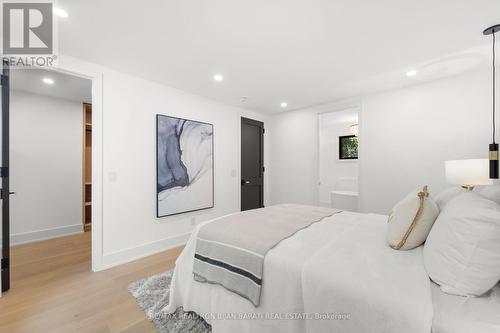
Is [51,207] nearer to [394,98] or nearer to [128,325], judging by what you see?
[128,325]

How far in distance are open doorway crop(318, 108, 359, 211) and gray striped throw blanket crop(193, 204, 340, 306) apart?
2813mm

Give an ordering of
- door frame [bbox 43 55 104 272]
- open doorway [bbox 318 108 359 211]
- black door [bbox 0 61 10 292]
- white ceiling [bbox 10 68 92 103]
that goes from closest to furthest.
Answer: black door [bbox 0 61 10 292], door frame [bbox 43 55 104 272], white ceiling [bbox 10 68 92 103], open doorway [bbox 318 108 359 211]

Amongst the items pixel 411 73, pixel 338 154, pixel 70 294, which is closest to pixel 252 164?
pixel 338 154

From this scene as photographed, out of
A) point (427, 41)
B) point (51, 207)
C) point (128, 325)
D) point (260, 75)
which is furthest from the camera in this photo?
point (51, 207)

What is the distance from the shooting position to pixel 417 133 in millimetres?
3041

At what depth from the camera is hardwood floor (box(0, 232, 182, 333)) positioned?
5.42 feet

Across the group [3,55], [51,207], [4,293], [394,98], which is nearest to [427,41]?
[394,98]

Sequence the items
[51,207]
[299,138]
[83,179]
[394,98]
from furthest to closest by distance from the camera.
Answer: [299,138] → [83,179] → [51,207] → [394,98]

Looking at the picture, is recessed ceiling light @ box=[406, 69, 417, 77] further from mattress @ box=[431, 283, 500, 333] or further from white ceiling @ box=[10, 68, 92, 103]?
white ceiling @ box=[10, 68, 92, 103]

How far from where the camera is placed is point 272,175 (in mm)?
4918

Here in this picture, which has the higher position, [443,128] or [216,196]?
[443,128]

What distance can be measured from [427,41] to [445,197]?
151 cm

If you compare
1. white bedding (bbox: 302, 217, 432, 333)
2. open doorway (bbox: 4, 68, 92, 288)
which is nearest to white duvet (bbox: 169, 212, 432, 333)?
white bedding (bbox: 302, 217, 432, 333)

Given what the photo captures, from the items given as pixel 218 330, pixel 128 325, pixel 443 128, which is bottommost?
pixel 128 325
